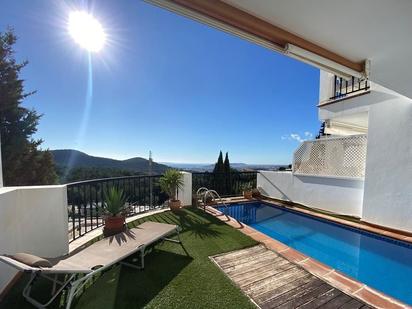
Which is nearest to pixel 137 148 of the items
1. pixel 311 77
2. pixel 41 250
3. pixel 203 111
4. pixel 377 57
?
pixel 203 111

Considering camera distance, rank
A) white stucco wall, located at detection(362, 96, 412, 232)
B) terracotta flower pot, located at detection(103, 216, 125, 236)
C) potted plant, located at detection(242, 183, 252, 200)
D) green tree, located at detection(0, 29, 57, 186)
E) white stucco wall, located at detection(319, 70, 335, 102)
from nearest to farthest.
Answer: terracotta flower pot, located at detection(103, 216, 125, 236), white stucco wall, located at detection(362, 96, 412, 232), white stucco wall, located at detection(319, 70, 335, 102), potted plant, located at detection(242, 183, 252, 200), green tree, located at detection(0, 29, 57, 186)

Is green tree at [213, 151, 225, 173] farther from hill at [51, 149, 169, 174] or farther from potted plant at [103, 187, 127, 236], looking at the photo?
potted plant at [103, 187, 127, 236]

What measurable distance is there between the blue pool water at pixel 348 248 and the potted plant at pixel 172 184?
6.82 feet

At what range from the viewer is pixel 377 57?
2830mm

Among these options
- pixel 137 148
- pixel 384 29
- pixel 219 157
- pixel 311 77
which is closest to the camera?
pixel 384 29

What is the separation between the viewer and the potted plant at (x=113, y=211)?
400 cm

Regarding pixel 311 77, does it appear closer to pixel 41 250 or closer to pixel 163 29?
pixel 163 29

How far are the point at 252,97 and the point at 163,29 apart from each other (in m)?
7.65

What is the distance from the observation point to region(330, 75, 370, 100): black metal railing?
21.5 ft

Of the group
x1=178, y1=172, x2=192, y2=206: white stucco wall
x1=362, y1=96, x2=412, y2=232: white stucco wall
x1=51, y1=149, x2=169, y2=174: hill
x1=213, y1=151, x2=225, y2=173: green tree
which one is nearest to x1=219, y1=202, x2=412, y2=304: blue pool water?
x1=362, y1=96, x2=412, y2=232: white stucco wall

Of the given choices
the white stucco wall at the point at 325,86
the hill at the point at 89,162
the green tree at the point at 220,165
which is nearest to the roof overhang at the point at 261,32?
the white stucco wall at the point at 325,86

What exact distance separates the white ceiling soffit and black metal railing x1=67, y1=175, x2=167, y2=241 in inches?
163

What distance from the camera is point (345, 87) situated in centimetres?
721

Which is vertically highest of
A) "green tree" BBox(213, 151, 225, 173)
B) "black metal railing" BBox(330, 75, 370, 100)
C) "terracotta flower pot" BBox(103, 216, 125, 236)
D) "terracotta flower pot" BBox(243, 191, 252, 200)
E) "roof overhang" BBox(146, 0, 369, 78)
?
Answer: "black metal railing" BBox(330, 75, 370, 100)
